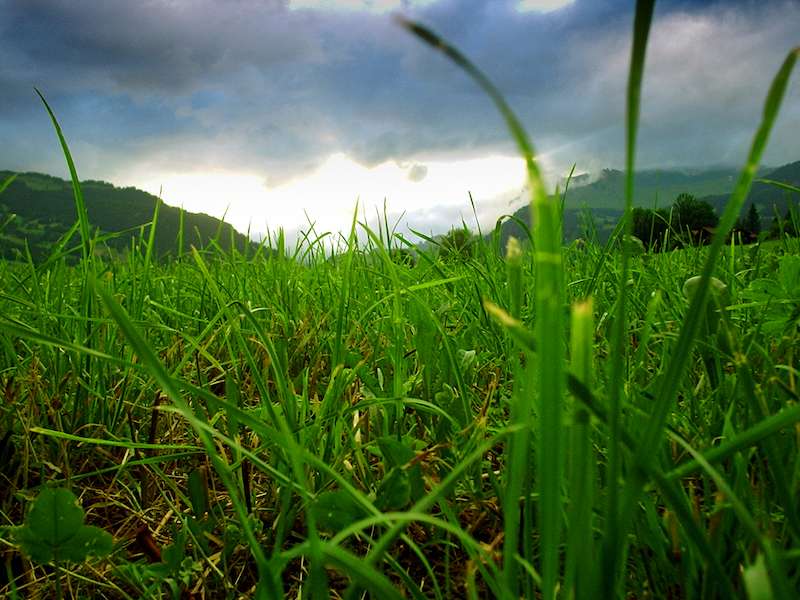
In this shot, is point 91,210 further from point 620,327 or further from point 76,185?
point 620,327

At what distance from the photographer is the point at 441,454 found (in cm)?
129

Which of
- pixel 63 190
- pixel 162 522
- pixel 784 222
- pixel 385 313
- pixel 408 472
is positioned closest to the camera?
pixel 408 472

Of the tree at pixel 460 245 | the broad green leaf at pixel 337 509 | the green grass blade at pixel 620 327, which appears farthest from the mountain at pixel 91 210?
the green grass blade at pixel 620 327

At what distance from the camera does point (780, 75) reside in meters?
0.46

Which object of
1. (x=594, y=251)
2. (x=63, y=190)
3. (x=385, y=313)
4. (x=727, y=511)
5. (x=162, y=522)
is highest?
(x=63, y=190)

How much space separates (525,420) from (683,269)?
2563 mm

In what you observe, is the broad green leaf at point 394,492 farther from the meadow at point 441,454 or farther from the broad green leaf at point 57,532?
the broad green leaf at point 57,532

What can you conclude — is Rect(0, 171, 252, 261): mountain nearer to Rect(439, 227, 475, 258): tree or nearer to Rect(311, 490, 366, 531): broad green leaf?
Rect(439, 227, 475, 258): tree

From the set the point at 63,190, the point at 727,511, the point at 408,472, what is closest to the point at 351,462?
the point at 408,472

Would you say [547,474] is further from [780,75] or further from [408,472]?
[408,472]

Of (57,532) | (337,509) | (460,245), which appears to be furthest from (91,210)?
(337,509)

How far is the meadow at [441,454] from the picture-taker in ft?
1.86

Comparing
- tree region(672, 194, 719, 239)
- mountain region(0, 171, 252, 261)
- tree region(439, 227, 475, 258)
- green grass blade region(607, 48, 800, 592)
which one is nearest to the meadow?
green grass blade region(607, 48, 800, 592)

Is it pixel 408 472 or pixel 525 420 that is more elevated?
pixel 525 420
